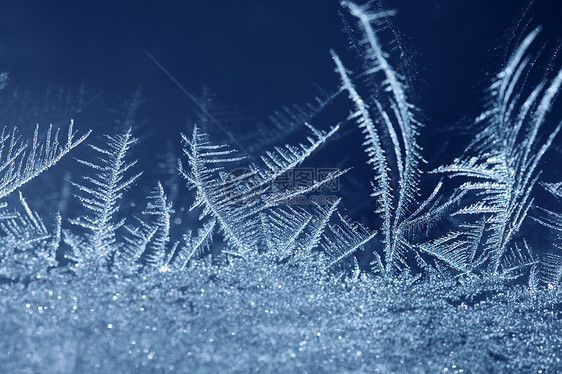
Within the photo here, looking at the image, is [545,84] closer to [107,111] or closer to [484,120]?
[484,120]

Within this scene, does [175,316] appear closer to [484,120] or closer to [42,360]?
[42,360]

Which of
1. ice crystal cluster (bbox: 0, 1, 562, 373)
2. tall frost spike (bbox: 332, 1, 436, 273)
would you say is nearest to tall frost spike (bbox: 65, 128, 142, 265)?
ice crystal cluster (bbox: 0, 1, 562, 373)

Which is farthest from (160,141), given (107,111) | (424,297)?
(424,297)

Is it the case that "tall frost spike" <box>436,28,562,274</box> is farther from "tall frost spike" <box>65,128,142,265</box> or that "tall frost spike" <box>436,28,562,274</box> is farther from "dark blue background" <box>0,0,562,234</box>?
"tall frost spike" <box>65,128,142,265</box>

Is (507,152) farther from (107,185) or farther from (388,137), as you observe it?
(107,185)

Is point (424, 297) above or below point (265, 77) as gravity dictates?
below

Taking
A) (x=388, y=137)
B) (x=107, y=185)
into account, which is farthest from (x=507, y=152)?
(x=107, y=185)

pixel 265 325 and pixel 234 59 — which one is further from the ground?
pixel 234 59
